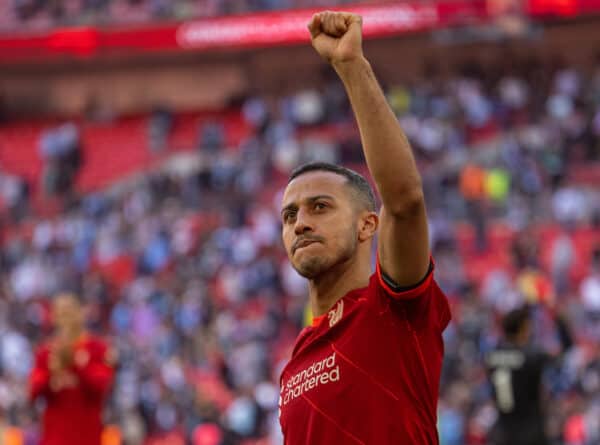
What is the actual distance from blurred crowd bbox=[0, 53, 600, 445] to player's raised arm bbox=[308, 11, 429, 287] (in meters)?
9.72

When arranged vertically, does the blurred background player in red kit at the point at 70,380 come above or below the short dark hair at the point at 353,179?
above

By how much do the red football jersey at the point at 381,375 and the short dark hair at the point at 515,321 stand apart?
4.35 meters

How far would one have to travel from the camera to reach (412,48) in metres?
24.5

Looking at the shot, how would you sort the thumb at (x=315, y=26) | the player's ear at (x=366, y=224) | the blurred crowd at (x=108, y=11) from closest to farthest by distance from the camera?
the thumb at (x=315, y=26)
the player's ear at (x=366, y=224)
the blurred crowd at (x=108, y=11)

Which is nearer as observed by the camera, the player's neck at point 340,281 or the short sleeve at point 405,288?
the short sleeve at point 405,288

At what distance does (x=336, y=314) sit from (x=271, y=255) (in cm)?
1564

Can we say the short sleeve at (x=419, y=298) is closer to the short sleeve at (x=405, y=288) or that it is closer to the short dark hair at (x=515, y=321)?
the short sleeve at (x=405, y=288)

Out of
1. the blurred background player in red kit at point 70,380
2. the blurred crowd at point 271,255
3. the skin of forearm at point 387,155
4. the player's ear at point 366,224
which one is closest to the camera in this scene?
the skin of forearm at point 387,155

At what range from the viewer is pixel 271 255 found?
18641 mm

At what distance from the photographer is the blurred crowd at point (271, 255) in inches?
548

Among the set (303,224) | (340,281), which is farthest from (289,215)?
(340,281)

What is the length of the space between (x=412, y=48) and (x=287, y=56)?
292 centimetres

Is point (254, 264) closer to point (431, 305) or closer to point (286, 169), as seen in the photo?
point (286, 169)

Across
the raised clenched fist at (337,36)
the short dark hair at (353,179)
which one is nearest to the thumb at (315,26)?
the raised clenched fist at (337,36)
